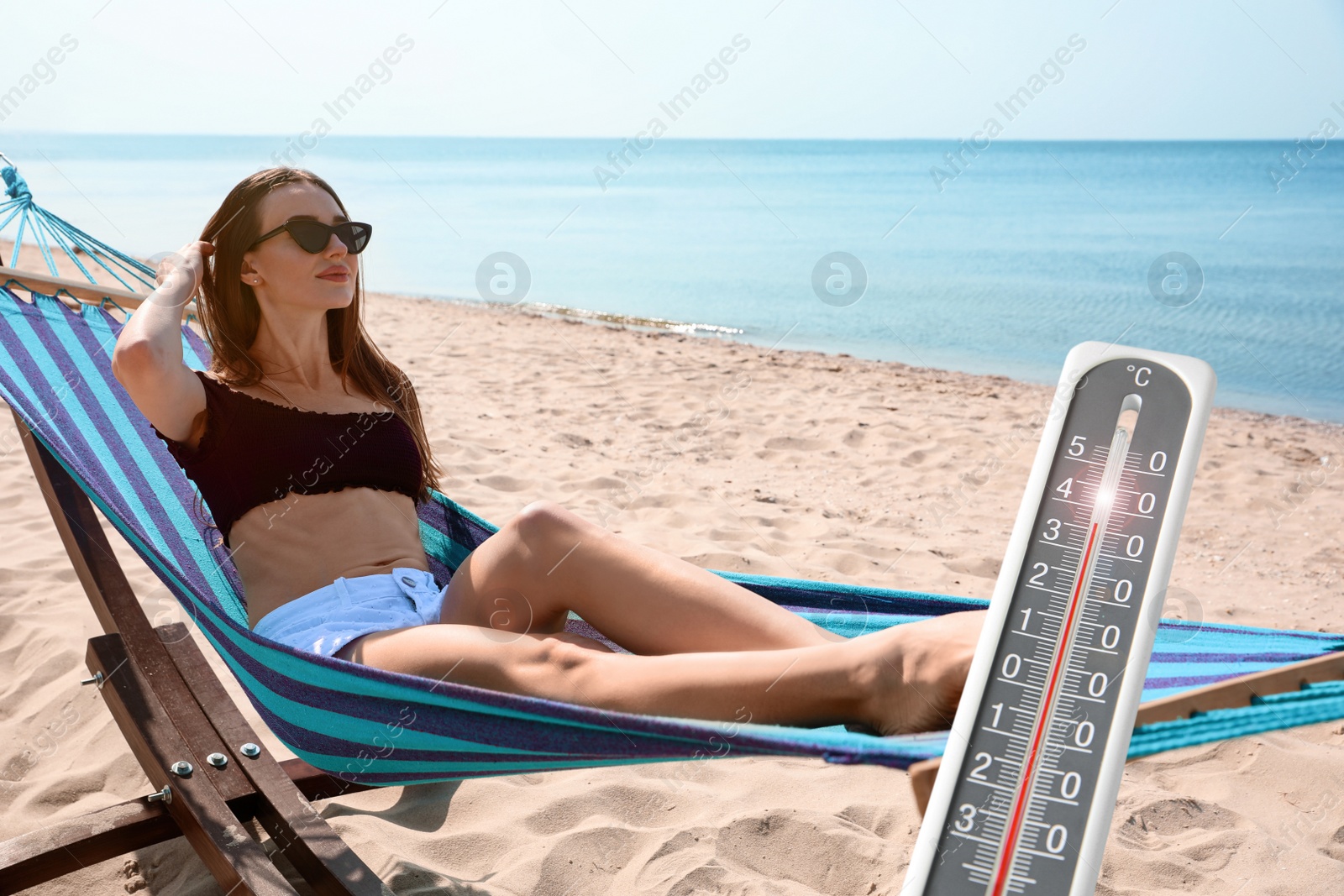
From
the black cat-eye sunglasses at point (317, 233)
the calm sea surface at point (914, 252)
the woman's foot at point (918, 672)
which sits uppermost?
the calm sea surface at point (914, 252)

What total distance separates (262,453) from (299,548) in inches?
7.2

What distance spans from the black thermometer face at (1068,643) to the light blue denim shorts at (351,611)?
1.01 m

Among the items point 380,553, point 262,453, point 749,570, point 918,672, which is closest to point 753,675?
point 918,672

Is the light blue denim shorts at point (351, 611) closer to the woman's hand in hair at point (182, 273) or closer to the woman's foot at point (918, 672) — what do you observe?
the woman's hand in hair at point (182, 273)

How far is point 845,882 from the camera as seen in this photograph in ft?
5.50

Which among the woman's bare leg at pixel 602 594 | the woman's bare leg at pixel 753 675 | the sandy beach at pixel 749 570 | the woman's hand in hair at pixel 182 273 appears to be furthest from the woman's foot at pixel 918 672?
the woman's hand in hair at pixel 182 273

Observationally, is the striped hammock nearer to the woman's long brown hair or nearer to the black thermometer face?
the black thermometer face

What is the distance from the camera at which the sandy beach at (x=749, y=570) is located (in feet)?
5.65

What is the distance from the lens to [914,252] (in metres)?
13.1

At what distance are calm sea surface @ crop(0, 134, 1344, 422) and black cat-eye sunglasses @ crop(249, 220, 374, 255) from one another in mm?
5682

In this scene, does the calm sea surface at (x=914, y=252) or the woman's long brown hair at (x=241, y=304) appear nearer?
the woman's long brown hair at (x=241, y=304)

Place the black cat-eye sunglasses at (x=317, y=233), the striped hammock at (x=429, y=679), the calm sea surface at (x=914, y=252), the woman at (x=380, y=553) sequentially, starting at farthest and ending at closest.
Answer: the calm sea surface at (x=914, y=252), the black cat-eye sunglasses at (x=317, y=233), the woman at (x=380, y=553), the striped hammock at (x=429, y=679)

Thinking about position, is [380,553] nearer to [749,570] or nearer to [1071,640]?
[1071,640]

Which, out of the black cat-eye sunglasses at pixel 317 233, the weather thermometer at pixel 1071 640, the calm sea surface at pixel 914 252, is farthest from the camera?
the calm sea surface at pixel 914 252
